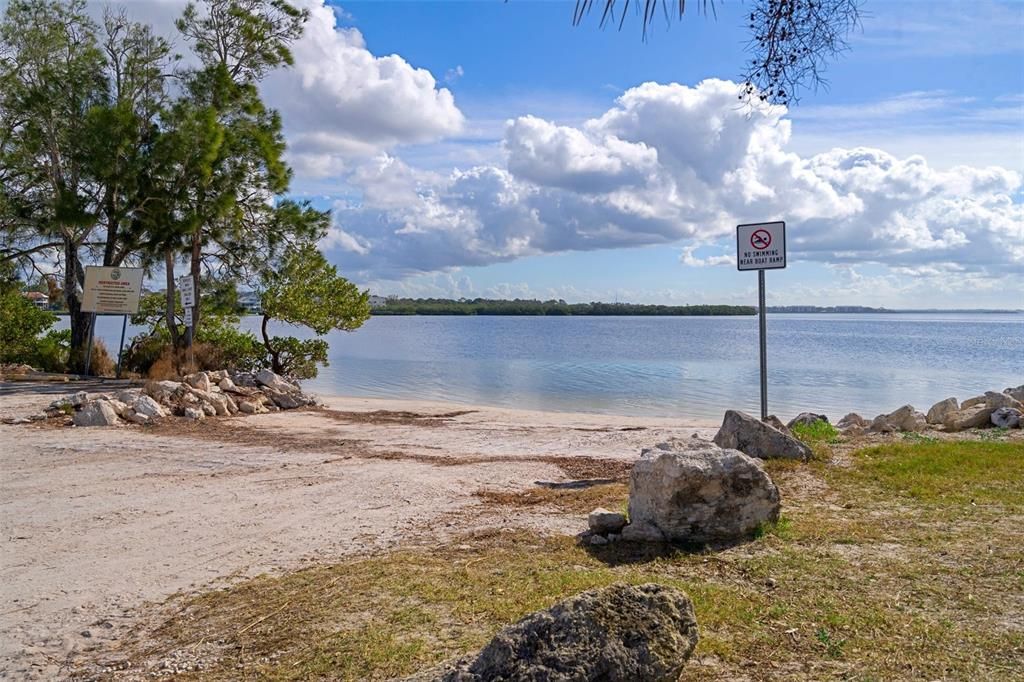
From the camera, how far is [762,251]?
414 inches

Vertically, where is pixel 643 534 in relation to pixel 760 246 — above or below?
below

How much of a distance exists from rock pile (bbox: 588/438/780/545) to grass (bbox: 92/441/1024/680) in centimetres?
18

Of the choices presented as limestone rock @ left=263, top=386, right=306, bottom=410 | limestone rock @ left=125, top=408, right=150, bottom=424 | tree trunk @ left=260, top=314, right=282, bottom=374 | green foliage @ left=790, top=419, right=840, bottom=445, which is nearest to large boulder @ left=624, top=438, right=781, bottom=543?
green foliage @ left=790, top=419, right=840, bottom=445

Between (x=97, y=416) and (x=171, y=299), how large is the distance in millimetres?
9508

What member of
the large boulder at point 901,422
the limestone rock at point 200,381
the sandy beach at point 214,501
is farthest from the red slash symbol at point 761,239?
the limestone rock at point 200,381

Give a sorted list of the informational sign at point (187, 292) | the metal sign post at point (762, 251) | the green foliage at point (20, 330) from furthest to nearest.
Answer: the green foliage at point (20, 330), the informational sign at point (187, 292), the metal sign post at point (762, 251)

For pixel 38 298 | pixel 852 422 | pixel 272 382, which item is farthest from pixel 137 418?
pixel 38 298

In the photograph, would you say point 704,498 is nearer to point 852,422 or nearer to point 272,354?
point 852,422

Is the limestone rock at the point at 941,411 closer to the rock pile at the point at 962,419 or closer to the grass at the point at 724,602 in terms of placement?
the rock pile at the point at 962,419

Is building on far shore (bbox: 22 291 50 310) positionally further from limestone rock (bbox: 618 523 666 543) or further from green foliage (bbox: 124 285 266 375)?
limestone rock (bbox: 618 523 666 543)

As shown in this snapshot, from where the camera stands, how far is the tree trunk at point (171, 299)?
22062 millimetres

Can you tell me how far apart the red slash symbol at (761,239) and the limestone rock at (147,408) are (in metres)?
9.83

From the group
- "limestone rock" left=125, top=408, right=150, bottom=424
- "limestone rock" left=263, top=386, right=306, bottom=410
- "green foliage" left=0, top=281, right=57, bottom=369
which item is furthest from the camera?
"green foliage" left=0, top=281, right=57, bottom=369

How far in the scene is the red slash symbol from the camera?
34.4ft
